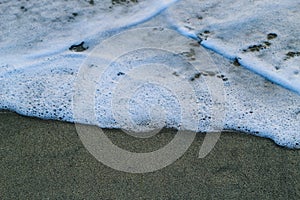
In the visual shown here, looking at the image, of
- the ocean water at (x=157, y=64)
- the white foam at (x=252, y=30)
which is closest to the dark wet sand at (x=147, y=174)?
the ocean water at (x=157, y=64)

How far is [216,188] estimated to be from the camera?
7.98 feet

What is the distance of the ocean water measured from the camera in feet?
9.50

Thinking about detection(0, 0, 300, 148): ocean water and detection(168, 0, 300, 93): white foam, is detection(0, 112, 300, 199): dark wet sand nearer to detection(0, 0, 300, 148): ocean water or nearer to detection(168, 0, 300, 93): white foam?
detection(0, 0, 300, 148): ocean water

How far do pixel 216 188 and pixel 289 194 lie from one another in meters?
0.38

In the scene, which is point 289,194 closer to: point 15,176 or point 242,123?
point 242,123

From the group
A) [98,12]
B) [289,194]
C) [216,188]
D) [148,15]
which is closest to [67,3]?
[98,12]

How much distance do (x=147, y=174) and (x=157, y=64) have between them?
101 cm

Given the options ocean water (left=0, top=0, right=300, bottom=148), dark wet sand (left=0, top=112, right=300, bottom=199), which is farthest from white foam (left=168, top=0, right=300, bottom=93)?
dark wet sand (left=0, top=112, right=300, bottom=199)

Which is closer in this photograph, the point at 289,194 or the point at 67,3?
the point at 289,194

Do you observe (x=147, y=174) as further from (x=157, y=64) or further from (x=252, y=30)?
(x=252, y=30)

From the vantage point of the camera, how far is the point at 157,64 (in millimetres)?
3264

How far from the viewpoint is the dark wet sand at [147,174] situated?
242cm

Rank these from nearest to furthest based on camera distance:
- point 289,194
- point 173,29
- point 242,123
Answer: point 289,194
point 242,123
point 173,29

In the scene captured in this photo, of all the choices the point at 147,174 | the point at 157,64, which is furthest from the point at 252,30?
the point at 147,174
